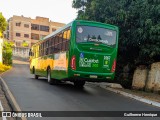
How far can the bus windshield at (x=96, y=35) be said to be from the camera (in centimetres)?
1403

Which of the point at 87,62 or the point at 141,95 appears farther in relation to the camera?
the point at 141,95

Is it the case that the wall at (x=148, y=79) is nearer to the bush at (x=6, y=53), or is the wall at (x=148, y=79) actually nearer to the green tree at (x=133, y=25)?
the green tree at (x=133, y=25)

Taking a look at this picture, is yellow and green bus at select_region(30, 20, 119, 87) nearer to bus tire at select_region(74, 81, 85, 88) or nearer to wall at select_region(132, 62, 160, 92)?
bus tire at select_region(74, 81, 85, 88)

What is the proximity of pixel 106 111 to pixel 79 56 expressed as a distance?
15.8 ft

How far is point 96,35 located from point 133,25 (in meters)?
5.71

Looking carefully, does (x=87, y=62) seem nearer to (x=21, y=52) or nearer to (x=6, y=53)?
(x=6, y=53)

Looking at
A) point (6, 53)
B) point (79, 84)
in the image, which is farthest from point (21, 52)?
point (79, 84)

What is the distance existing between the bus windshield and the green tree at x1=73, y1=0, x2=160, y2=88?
3087 millimetres

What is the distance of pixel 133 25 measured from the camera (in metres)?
19.2

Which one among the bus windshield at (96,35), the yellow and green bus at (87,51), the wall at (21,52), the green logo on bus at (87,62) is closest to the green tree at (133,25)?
the bus windshield at (96,35)

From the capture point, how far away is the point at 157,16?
17391mm

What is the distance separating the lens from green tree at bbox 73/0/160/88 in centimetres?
1714

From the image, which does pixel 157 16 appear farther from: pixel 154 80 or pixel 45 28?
pixel 45 28

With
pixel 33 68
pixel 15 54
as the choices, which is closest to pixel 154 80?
pixel 33 68
